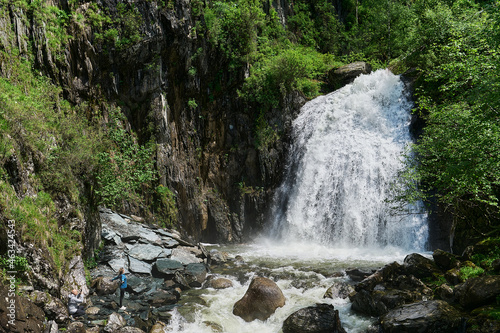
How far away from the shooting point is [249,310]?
10.1m

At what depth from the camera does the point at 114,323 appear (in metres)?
8.87

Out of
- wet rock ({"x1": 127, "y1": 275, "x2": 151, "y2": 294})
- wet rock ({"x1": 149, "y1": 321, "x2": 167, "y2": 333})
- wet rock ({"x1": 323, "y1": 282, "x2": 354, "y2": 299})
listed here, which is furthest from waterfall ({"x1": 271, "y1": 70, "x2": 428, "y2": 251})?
wet rock ({"x1": 149, "y1": 321, "x2": 167, "y2": 333})

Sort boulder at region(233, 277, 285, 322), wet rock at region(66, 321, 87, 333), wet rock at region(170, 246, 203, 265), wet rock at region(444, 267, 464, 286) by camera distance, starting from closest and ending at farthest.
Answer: wet rock at region(66, 321, 87, 333) < wet rock at region(444, 267, 464, 286) < boulder at region(233, 277, 285, 322) < wet rock at region(170, 246, 203, 265)

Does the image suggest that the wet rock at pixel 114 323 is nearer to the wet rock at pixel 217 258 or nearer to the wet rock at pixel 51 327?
the wet rock at pixel 51 327

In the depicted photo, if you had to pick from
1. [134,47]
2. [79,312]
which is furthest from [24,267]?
[134,47]

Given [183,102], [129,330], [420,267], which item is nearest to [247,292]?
[129,330]

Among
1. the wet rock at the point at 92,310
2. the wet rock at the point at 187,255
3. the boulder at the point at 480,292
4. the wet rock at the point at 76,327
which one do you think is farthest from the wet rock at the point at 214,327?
the boulder at the point at 480,292

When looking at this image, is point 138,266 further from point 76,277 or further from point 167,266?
point 76,277

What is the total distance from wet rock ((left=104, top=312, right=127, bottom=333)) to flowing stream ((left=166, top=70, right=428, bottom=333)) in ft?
5.71

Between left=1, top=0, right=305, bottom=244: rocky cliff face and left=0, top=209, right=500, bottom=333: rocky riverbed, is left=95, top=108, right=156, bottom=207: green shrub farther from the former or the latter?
left=0, top=209, right=500, bottom=333: rocky riverbed

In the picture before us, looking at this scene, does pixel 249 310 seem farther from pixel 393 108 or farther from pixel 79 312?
pixel 393 108

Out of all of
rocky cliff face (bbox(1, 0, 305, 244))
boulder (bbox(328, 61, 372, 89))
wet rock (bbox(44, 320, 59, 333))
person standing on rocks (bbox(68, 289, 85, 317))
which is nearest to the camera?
wet rock (bbox(44, 320, 59, 333))

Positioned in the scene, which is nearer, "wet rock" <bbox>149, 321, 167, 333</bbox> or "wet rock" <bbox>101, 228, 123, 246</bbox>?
"wet rock" <bbox>149, 321, 167, 333</bbox>

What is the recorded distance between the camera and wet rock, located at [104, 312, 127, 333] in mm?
8594
